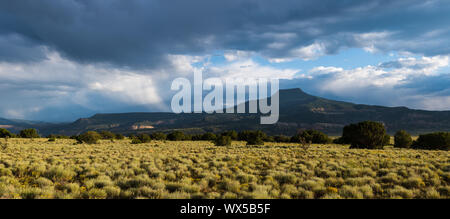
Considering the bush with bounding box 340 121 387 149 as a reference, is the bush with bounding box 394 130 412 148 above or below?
below

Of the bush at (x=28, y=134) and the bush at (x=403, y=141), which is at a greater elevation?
the bush at (x=28, y=134)

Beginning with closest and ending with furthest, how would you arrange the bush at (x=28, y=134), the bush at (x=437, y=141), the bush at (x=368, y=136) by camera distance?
the bush at (x=368, y=136), the bush at (x=437, y=141), the bush at (x=28, y=134)

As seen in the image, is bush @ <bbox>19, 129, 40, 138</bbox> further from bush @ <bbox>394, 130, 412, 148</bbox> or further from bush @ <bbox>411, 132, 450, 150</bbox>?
bush @ <bbox>411, 132, 450, 150</bbox>

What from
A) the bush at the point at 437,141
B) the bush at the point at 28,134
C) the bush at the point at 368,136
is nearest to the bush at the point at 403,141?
the bush at the point at 437,141

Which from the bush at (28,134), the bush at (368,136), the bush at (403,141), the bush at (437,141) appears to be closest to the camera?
the bush at (368,136)

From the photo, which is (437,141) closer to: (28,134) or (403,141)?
(403,141)

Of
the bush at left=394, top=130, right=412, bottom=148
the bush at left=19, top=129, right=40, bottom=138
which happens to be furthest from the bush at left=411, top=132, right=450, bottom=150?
the bush at left=19, top=129, right=40, bottom=138

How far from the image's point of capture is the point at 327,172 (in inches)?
484

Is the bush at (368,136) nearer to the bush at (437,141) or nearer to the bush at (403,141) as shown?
the bush at (437,141)

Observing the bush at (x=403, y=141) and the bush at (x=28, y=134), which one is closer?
the bush at (x=403, y=141)

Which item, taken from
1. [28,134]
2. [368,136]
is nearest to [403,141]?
[368,136]

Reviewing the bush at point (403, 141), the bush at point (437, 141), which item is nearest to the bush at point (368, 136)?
the bush at point (437, 141)
